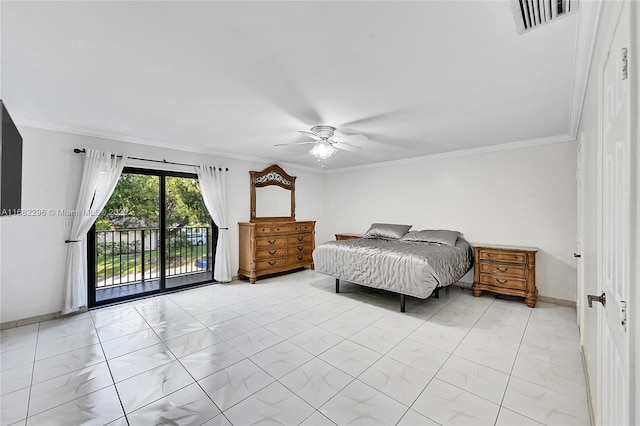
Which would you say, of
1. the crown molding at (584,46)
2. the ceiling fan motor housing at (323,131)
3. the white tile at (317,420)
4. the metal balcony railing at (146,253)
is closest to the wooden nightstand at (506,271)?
the crown molding at (584,46)

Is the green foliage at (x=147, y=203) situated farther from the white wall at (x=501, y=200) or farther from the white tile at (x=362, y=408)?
the white tile at (x=362, y=408)

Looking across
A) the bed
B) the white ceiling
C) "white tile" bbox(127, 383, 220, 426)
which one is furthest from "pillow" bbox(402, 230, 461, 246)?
"white tile" bbox(127, 383, 220, 426)

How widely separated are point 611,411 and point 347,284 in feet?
12.9

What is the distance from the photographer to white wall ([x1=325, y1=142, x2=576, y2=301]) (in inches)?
150

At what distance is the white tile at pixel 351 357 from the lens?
2.30 metres

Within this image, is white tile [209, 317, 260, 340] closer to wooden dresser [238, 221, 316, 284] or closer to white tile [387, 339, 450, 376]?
white tile [387, 339, 450, 376]

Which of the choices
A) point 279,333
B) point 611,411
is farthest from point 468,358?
point 279,333

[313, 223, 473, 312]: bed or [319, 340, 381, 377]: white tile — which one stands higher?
[313, 223, 473, 312]: bed

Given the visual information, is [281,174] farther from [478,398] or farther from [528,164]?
[478,398]

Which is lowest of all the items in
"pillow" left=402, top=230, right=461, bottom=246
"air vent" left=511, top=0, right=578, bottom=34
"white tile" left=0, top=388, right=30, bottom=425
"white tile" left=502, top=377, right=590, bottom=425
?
"white tile" left=0, top=388, right=30, bottom=425

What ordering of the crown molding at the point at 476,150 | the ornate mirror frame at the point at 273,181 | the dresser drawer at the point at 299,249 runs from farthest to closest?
the dresser drawer at the point at 299,249 → the ornate mirror frame at the point at 273,181 → the crown molding at the point at 476,150

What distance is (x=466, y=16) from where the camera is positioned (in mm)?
1489

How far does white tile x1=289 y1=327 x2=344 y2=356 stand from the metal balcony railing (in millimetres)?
2817

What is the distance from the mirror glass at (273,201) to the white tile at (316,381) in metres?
3.73
